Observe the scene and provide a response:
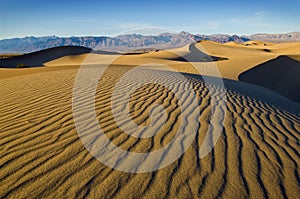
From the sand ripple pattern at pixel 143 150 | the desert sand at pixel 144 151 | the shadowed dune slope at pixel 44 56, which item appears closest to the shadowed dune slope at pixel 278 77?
the desert sand at pixel 144 151

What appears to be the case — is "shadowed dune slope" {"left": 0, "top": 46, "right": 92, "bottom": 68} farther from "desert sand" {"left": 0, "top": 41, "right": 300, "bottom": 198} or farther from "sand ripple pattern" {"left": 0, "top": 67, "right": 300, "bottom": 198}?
"sand ripple pattern" {"left": 0, "top": 67, "right": 300, "bottom": 198}

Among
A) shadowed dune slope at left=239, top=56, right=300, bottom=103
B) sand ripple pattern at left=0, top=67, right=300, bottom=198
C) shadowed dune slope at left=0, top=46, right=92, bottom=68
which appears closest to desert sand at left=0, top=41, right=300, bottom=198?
sand ripple pattern at left=0, top=67, right=300, bottom=198

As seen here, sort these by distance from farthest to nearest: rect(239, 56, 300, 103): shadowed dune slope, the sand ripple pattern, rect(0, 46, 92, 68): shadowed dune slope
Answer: rect(0, 46, 92, 68): shadowed dune slope, rect(239, 56, 300, 103): shadowed dune slope, the sand ripple pattern

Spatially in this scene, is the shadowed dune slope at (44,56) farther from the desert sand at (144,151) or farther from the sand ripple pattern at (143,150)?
the sand ripple pattern at (143,150)

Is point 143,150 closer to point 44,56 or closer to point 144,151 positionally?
point 144,151

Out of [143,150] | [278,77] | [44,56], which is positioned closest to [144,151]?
[143,150]

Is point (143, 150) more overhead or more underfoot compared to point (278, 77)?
more overhead
